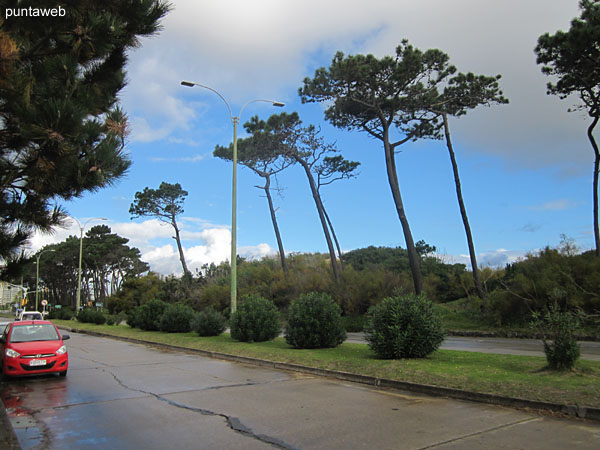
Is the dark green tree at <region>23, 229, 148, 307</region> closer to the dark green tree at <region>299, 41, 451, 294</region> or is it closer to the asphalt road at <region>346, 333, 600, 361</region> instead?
the dark green tree at <region>299, 41, 451, 294</region>

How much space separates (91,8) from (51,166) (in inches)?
85.6

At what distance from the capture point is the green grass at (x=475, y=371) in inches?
301

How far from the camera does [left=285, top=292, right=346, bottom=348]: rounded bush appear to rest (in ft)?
50.3

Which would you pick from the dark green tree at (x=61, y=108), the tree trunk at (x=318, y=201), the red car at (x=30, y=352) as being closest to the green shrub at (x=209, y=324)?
the red car at (x=30, y=352)

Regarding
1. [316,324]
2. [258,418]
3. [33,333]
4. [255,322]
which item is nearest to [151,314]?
[255,322]

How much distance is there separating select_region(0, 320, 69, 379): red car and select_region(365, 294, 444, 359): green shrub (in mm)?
7866

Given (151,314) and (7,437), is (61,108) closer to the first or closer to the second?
(7,437)

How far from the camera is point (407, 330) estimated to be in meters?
11.8

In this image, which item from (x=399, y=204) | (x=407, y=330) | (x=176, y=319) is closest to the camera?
(x=407, y=330)

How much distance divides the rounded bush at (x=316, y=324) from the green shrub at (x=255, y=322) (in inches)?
111

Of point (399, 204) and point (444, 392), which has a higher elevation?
point (399, 204)

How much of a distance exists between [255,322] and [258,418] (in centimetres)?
1105

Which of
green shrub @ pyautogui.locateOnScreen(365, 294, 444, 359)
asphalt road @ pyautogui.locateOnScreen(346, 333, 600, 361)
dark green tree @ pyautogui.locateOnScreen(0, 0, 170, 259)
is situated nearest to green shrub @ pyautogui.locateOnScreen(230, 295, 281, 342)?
asphalt road @ pyautogui.locateOnScreen(346, 333, 600, 361)

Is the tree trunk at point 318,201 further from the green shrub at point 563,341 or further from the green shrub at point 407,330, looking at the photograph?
the green shrub at point 563,341
